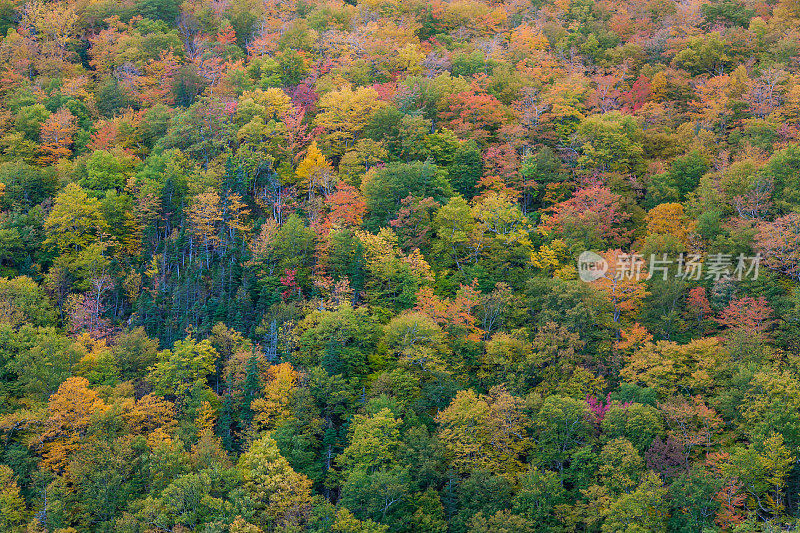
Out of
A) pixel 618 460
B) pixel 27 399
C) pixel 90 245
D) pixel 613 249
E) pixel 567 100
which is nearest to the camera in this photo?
pixel 618 460

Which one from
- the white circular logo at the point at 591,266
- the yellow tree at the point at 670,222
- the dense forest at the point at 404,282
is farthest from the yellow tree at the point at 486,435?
the yellow tree at the point at 670,222

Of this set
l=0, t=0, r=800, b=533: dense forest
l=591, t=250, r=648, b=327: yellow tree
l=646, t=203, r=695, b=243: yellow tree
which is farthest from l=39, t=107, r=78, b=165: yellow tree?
l=646, t=203, r=695, b=243: yellow tree

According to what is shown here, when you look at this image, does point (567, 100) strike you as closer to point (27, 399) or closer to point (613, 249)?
point (613, 249)

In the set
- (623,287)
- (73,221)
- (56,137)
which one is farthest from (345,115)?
(623,287)

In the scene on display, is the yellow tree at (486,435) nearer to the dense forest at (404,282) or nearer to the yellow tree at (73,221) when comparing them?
the dense forest at (404,282)

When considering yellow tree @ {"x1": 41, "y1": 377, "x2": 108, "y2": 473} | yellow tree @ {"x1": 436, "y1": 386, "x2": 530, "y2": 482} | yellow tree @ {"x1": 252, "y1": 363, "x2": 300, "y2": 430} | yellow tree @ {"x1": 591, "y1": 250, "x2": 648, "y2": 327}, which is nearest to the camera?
yellow tree @ {"x1": 436, "y1": 386, "x2": 530, "y2": 482}

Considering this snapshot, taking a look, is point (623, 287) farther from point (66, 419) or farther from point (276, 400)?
point (66, 419)

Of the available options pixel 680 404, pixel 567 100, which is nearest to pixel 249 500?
pixel 680 404

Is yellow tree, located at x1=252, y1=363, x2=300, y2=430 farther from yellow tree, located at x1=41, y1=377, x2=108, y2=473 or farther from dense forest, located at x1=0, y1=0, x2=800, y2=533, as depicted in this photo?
yellow tree, located at x1=41, y1=377, x2=108, y2=473
